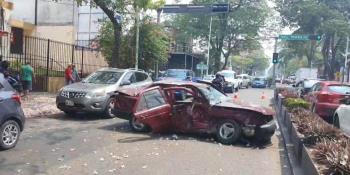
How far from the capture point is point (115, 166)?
737 cm

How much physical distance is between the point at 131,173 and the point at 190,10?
26.1 meters

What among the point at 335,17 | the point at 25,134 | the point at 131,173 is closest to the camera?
the point at 131,173

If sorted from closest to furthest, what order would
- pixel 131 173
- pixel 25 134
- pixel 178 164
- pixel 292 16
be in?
pixel 131 173, pixel 178 164, pixel 25 134, pixel 292 16

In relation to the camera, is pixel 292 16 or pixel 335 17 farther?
pixel 292 16

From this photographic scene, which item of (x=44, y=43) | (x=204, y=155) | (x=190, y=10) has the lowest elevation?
(x=204, y=155)

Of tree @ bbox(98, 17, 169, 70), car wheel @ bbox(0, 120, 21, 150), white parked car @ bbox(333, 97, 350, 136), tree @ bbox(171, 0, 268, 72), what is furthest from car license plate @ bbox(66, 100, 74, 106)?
tree @ bbox(171, 0, 268, 72)

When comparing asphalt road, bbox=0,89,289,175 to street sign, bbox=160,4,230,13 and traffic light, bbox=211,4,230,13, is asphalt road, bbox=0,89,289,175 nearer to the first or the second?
traffic light, bbox=211,4,230,13

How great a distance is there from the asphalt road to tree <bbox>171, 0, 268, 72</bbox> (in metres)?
41.6

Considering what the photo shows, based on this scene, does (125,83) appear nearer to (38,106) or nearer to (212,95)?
(38,106)

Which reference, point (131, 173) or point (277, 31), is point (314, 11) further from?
point (131, 173)

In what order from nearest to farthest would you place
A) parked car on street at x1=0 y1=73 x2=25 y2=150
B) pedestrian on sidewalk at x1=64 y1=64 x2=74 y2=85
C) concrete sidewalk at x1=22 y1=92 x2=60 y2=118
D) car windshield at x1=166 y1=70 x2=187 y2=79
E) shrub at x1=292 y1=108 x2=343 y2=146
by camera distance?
shrub at x1=292 y1=108 x2=343 y2=146 → parked car on street at x1=0 y1=73 x2=25 y2=150 → concrete sidewalk at x1=22 y1=92 x2=60 y2=118 → pedestrian on sidewalk at x1=64 y1=64 x2=74 y2=85 → car windshield at x1=166 y1=70 x2=187 y2=79

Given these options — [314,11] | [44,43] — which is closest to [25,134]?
[44,43]

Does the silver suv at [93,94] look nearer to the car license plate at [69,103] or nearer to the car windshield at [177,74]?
the car license plate at [69,103]

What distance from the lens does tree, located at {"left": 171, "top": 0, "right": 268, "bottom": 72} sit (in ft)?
170
